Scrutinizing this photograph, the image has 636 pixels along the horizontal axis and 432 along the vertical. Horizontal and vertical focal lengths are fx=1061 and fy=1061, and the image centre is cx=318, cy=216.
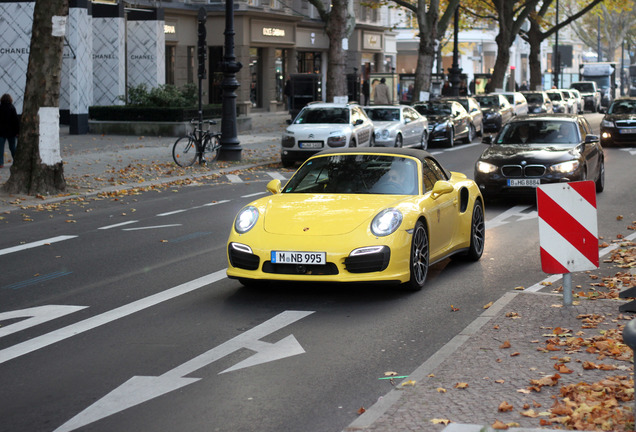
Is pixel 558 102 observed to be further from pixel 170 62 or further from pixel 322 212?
pixel 322 212

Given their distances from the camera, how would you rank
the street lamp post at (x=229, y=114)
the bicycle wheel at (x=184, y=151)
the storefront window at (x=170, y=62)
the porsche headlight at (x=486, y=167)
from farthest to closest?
the storefront window at (x=170, y=62) < the street lamp post at (x=229, y=114) < the bicycle wheel at (x=184, y=151) < the porsche headlight at (x=486, y=167)

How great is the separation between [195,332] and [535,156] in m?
9.99

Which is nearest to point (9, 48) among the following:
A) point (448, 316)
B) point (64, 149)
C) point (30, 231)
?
point (64, 149)

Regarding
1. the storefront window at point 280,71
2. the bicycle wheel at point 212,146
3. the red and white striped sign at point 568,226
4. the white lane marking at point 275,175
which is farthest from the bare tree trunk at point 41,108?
the storefront window at point 280,71

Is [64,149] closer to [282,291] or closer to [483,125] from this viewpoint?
[483,125]

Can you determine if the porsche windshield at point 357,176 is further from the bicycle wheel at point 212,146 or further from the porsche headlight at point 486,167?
the bicycle wheel at point 212,146

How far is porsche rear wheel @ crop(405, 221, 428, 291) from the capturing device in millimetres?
9817

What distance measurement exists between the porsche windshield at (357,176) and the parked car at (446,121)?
22.7 meters

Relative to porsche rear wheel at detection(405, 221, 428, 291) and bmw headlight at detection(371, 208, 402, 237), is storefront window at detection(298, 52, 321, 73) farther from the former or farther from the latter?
bmw headlight at detection(371, 208, 402, 237)

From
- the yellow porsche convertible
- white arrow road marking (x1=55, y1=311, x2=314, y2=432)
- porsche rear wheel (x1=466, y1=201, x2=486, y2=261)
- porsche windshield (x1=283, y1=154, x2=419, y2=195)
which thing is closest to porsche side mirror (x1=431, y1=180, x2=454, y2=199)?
the yellow porsche convertible

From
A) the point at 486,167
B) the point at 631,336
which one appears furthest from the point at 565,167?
the point at 631,336

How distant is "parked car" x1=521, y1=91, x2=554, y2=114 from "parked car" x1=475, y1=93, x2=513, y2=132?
17.5 ft

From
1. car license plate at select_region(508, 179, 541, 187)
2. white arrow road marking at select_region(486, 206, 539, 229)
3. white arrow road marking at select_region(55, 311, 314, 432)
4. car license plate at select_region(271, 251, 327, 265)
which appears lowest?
white arrow road marking at select_region(55, 311, 314, 432)

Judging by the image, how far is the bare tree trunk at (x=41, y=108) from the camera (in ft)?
61.7
